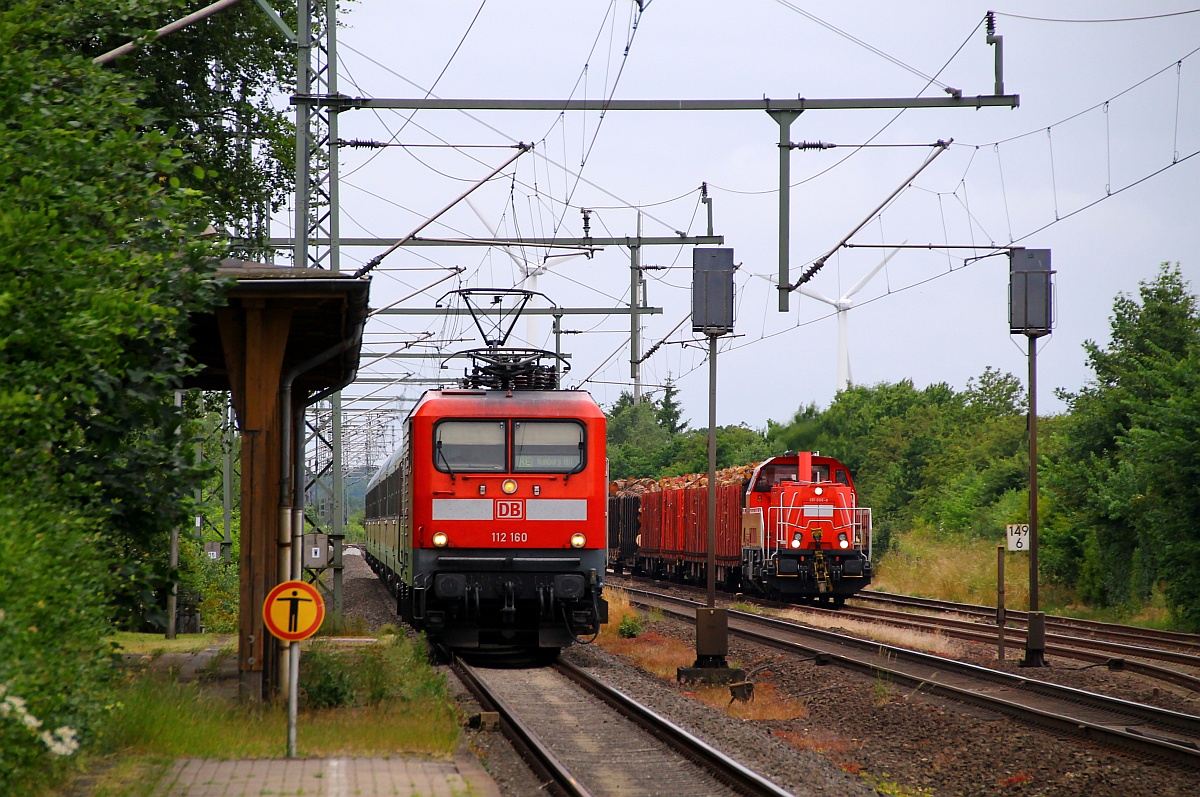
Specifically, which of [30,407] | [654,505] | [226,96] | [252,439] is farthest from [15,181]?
[654,505]

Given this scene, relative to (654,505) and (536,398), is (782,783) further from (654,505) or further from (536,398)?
(654,505)

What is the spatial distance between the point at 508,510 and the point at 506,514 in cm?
5

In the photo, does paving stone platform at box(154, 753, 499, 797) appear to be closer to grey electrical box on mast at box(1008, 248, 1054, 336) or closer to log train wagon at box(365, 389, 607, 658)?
log train wagon at box(365, 389, 607, 658)

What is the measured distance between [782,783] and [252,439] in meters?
5.29

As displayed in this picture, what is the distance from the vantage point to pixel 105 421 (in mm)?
8586

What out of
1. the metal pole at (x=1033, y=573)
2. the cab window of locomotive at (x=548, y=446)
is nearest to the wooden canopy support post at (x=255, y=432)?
the cab window of locomotive at (x=548, y=446)

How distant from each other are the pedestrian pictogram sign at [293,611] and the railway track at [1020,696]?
6.96m

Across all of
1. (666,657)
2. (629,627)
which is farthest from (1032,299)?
(629,627)

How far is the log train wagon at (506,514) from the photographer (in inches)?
596

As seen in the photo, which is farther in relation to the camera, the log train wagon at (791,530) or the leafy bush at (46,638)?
the log train wagon at (791,530)

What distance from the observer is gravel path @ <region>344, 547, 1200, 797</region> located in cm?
966

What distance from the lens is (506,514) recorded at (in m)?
15.3

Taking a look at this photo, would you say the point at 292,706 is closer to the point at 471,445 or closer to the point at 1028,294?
the point at 471,445

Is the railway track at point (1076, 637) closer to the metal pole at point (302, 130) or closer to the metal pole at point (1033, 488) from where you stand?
the metal pole at point (1033, 488)
